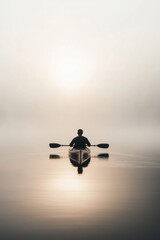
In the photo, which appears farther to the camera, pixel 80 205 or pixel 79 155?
pixel 79 155

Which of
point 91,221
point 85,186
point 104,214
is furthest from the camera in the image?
point 85,186

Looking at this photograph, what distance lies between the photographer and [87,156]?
29.5 m

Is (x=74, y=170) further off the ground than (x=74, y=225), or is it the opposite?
(x=74, y=225)

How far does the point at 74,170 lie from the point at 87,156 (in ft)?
6.68

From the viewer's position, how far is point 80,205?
52.4 feet

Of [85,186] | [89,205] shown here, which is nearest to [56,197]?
[89,205]

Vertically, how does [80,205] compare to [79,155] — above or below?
above

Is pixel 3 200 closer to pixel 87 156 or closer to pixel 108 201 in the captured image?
pixel 108 201

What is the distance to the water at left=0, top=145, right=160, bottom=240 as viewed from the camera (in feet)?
40.3

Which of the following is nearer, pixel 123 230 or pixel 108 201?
pixel 123 230

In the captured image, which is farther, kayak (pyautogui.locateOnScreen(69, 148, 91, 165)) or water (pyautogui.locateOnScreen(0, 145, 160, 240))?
kayak (pyautogui.locateOnScreen(69, 148, 91, 165))

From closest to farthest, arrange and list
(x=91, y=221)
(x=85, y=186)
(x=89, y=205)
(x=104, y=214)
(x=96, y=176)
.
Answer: (x=91, y=221), (x=104, y=214), (x=89, y=205), (x=85, y=186), (x=96, y=176)

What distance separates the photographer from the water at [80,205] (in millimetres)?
12280

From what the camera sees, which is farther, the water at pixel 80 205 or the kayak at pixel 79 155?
the kayak at pixel 79 155
